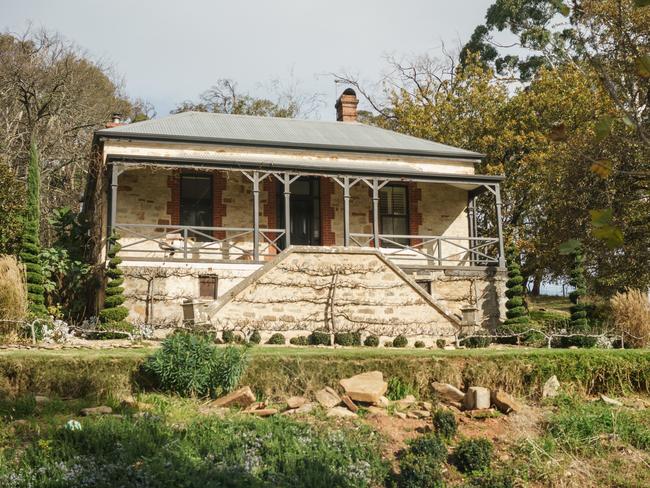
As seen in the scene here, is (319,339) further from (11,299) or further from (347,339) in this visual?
(11,299)

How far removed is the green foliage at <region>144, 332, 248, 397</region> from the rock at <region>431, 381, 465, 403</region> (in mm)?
2537

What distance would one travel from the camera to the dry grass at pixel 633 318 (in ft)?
49.1

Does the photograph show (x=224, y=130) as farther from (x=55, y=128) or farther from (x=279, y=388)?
(x=279, y=388)

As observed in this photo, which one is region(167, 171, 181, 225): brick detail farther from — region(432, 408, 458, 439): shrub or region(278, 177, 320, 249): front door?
region(432, 408, 458, 439): shrub

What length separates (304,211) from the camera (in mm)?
21047

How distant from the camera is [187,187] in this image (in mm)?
19906

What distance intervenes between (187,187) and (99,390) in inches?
437

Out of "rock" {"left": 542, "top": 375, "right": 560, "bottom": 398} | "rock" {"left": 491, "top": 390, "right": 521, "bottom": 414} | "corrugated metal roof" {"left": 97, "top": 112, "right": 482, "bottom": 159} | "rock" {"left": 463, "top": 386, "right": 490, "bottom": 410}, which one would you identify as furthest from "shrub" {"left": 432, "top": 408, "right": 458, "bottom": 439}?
"corrugated metal roof" {"left": 97, "top": 112, "right": 482, "bottom": 159}

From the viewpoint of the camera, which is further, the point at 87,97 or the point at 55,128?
the point at 87,97

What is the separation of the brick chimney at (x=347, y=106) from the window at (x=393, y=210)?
482 cm

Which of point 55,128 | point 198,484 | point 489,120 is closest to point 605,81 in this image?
point 198,484

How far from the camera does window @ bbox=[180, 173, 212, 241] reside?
1980cm

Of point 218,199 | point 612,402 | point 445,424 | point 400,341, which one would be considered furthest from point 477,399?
point 218,199

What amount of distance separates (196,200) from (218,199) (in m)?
0.56
